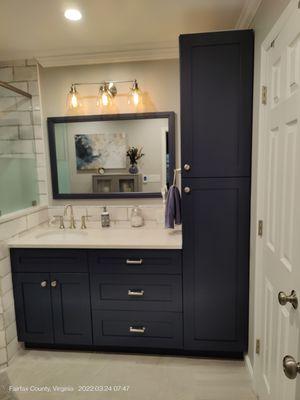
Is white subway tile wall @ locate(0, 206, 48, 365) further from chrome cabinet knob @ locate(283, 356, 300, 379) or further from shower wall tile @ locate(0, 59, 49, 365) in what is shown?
chrome cabinet knob @ locate(283, 356, 300, 379)

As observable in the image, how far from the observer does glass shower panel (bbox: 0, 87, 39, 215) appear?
2.37 meters

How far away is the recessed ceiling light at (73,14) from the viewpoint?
1729mm

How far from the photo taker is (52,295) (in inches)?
83.1

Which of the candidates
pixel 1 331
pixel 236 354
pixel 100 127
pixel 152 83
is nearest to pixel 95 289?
pixel 1 331

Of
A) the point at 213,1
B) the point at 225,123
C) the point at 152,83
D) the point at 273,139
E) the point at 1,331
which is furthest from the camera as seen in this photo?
the point at 152,83

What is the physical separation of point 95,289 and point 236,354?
119 centimetres

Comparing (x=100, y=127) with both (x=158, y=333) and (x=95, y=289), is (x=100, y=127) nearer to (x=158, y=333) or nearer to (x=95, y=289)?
(x=95, y=289)

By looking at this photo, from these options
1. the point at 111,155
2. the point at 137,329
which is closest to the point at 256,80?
the point at 111,155

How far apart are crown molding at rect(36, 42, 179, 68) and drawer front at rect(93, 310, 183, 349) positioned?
83.3 inches

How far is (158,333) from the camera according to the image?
6.69 feet

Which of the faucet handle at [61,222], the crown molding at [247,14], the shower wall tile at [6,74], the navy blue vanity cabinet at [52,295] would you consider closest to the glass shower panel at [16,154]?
the shower wall tile at [6,74]

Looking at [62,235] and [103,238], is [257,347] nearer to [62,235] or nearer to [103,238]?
[103,238]

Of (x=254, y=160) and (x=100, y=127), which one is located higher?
(x=100, y=127)

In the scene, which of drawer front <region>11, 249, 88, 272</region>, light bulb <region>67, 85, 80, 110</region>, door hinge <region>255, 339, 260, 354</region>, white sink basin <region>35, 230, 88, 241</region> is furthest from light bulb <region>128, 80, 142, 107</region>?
door hinge <region>255, 339, 260, 354</region>
